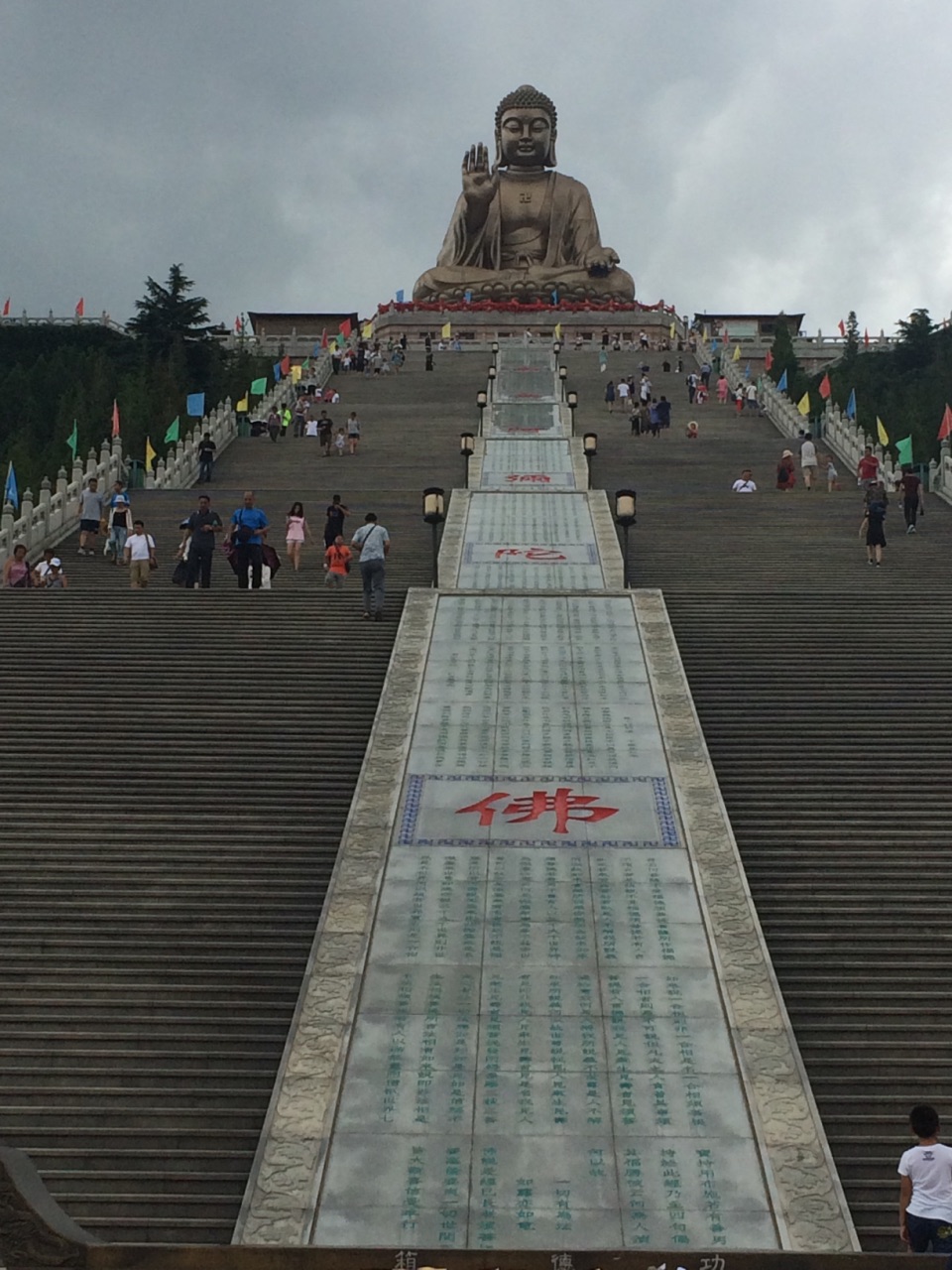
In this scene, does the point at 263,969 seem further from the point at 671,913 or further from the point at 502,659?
the point at 502,659

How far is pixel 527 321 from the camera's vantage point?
41656 mm

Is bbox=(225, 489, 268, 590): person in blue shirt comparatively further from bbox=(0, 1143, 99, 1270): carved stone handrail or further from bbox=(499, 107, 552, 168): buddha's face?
bbox=(499, 107, 552, 168): buddha's face

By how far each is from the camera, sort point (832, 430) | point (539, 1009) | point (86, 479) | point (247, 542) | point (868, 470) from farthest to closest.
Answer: point (832, 430) → point (868, 470) → point (86, 479) → point (247, 542) → point (539, 1009)

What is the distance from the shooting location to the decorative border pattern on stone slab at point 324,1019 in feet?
20.5

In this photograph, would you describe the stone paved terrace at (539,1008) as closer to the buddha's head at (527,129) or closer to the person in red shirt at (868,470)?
the person in red shirt at (868,470)

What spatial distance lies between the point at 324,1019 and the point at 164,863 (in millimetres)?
2087

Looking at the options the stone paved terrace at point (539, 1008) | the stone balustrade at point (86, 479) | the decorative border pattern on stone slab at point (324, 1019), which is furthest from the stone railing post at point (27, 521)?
the decorative border pattern on stone slab at point (324, 1019)

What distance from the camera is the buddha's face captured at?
43469mm

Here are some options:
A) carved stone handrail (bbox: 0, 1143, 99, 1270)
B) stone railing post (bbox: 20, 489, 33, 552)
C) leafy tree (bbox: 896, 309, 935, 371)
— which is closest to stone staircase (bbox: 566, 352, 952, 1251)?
carved stone handrail (bbox: 0, 1143, 99, 1270)

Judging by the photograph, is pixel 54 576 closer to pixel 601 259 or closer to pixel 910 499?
pixel 910 499

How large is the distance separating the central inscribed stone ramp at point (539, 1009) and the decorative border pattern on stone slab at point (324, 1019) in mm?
75

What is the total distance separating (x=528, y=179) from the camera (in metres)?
43.7

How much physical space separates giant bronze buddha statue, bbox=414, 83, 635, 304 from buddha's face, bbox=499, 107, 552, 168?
25 mm

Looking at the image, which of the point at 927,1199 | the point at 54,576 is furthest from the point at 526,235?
the point at 927,1199
